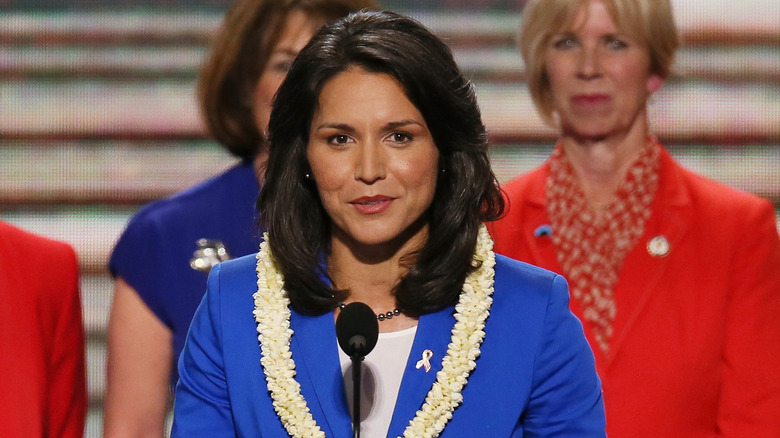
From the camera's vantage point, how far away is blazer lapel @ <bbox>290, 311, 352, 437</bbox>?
2254 mm

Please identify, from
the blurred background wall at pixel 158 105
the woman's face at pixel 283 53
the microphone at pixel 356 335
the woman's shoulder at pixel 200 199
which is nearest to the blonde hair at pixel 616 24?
→ the woman's face at pixel 283 53

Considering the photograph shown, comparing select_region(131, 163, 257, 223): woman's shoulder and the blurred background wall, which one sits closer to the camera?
select_region(131, 163, 257, 223): woman's shoulder

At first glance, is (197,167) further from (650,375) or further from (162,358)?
(650,375)

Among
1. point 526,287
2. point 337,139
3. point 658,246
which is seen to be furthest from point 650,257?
point 337,139

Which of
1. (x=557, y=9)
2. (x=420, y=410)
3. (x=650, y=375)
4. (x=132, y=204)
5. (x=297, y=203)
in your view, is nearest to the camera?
(x=420, y=410)

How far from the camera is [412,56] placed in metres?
2.29

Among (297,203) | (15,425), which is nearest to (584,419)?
(297,203)

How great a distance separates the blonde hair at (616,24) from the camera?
3164 millimetres

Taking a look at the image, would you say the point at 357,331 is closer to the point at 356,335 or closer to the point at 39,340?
the point at 356,335

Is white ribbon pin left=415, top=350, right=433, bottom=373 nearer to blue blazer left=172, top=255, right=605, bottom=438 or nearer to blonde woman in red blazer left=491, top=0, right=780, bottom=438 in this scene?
blue blazer left=172, top=255, right=605, bottom=438

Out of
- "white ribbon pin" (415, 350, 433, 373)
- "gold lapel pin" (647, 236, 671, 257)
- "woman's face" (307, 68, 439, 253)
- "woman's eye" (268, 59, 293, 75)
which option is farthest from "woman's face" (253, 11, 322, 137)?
"white ribbon pin" (415, 350, 433, 373)

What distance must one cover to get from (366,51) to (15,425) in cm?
103

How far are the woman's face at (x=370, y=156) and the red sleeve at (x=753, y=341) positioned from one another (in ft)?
3.33

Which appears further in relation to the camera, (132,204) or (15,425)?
(132,204)
